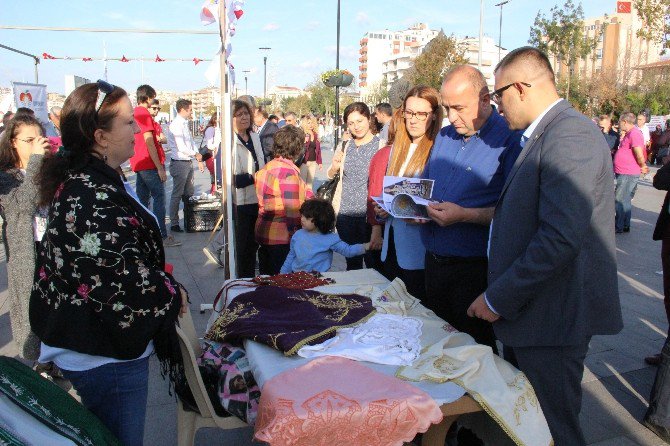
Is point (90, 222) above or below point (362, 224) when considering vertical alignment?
above

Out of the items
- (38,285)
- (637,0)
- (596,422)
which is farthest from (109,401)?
(637,0)

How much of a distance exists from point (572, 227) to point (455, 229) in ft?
2.70

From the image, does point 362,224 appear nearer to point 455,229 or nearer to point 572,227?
point 455,229

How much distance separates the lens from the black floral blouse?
1.74 metres

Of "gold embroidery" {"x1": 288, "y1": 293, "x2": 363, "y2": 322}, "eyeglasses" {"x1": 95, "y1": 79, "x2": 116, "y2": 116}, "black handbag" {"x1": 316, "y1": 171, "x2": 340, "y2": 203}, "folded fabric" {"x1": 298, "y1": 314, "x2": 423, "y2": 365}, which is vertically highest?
"eyeglasses" {"x1": 95, "y1": 79, "x2": 116, "y2": 116}

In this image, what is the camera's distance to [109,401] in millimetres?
1931

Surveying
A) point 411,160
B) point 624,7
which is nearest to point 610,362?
point 411,160

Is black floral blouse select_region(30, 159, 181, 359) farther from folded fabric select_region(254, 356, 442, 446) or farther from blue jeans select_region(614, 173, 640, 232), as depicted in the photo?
blue jeans select_region(614, 173, 640, 232)

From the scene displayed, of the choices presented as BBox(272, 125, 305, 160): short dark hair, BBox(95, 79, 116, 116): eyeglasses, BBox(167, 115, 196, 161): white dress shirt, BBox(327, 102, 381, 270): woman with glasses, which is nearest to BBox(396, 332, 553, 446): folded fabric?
BBox(95, 79, 116, 116): eyeglasses

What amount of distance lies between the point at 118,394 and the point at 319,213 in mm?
2187

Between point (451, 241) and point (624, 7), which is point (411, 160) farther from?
point (624, 7)

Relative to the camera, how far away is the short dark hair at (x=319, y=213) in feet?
12.8

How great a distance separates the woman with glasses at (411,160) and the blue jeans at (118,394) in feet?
5.57

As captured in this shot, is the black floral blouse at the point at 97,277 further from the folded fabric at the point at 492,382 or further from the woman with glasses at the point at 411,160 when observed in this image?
the woman with glasses at the point at 411,160
